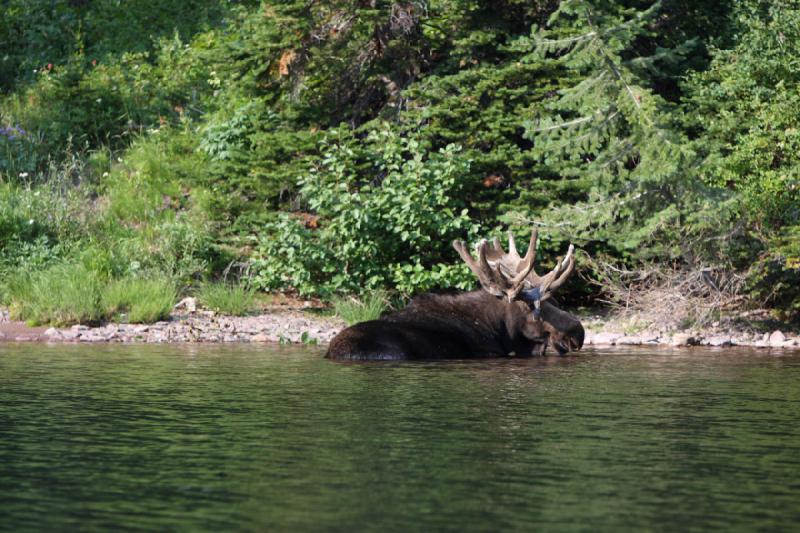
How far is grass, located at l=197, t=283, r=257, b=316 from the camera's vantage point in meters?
19.9

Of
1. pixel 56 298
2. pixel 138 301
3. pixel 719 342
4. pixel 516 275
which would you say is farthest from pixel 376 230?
→ pixel 719 342

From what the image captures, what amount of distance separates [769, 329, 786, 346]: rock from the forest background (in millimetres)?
428

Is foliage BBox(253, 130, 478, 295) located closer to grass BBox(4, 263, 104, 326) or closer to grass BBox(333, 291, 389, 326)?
grass BBox(333, 291, 389, 326)

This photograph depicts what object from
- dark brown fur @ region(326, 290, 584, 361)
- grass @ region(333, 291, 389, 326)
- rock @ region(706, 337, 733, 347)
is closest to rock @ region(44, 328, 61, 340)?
grass @ region(333, 291, 389, 326)

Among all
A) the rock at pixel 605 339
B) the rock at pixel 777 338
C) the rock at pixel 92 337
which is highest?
the rock at pixel 777 338

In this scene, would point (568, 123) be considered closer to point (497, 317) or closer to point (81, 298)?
point (497, 317)

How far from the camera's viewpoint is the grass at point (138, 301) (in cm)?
1908

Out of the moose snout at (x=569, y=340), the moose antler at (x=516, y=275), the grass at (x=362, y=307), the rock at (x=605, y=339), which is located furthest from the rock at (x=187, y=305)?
the moose snout at (x=569, y=340)

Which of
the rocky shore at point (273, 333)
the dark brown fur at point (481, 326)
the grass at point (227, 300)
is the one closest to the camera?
the dark brown fur at point (481, 326)

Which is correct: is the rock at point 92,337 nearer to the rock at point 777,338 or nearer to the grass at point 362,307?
the grass at point 362,307

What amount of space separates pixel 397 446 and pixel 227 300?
36.8 feet

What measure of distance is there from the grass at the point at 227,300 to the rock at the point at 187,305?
0.41 feet

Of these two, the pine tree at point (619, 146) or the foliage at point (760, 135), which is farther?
the foliage at point (760, 135)

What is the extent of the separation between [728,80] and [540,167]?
3.17 m
